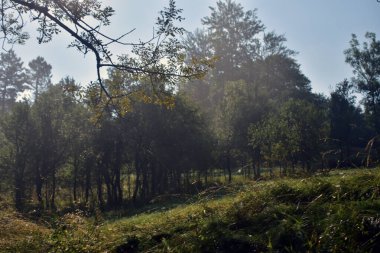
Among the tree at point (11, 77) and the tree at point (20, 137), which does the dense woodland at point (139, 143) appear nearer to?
the tree at point (20, 137)

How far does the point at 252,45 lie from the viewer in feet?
233

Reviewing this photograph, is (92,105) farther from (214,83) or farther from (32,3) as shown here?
(214,83)

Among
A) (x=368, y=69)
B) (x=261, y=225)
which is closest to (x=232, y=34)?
(x=368, y=69)

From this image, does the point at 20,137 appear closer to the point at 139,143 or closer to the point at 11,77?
the point at 139,143

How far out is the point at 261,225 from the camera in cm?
616

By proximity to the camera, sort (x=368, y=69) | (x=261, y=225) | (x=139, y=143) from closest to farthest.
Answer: (x=261, y=225) < (x=139, y=143) < (x=368, y=69)

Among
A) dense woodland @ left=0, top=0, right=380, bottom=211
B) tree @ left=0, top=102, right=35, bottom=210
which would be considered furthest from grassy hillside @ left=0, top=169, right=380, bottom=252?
tree @ left=0, top=102, right=35, bottom=210

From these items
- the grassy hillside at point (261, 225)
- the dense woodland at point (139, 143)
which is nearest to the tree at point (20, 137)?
the dense woodland at point (139, 143)

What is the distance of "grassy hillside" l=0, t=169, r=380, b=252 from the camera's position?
206 inches

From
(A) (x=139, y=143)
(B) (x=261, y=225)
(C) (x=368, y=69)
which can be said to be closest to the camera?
(B) (x=261, y=225)

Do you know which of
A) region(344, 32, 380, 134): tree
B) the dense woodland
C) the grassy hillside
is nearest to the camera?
the grassy hillside

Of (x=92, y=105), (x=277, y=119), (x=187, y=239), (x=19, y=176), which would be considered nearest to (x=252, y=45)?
(x=277, y=119)

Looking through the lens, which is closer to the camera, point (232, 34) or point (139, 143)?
point (139, 143)

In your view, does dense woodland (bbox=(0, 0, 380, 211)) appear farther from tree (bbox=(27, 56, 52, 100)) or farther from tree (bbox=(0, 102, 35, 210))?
tree (bbox=(27, 56, 52, 100))
